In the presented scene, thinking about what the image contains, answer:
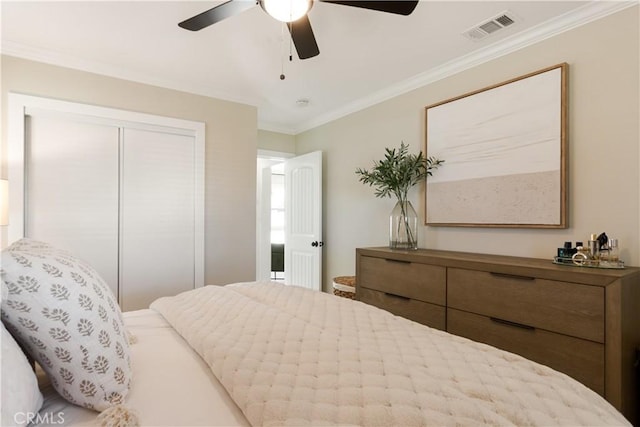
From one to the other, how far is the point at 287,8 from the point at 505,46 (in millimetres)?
1658

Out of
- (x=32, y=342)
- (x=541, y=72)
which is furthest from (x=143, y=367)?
(x=541, y=72)

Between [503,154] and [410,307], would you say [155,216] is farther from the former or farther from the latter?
[503,154]

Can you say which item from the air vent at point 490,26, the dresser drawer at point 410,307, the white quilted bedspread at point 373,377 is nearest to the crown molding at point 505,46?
the air vent at point 490,26

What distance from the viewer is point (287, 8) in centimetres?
159

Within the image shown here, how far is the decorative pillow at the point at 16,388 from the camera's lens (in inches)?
24.8

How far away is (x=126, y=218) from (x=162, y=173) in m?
0.52

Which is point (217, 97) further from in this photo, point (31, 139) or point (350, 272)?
point (350, 272)

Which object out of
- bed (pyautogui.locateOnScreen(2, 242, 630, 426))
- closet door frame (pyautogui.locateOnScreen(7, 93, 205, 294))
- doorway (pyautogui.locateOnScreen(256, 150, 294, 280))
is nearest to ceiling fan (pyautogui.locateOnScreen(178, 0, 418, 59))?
bed (pyautogui.locateOnScreen(2, 242, 630, 426))

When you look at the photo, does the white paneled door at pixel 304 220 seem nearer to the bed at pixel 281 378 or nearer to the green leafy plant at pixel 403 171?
the green leafy plant at pixel 403 171

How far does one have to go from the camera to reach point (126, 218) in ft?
9.50

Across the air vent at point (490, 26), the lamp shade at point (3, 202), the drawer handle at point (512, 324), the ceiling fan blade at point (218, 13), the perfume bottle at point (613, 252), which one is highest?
the air vent at point (490, 26)

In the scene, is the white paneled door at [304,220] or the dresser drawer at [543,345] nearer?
the dresser drawer at [543,345]

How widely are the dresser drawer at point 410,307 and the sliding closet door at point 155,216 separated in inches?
69.2

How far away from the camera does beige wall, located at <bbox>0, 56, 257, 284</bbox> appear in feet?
9.27
